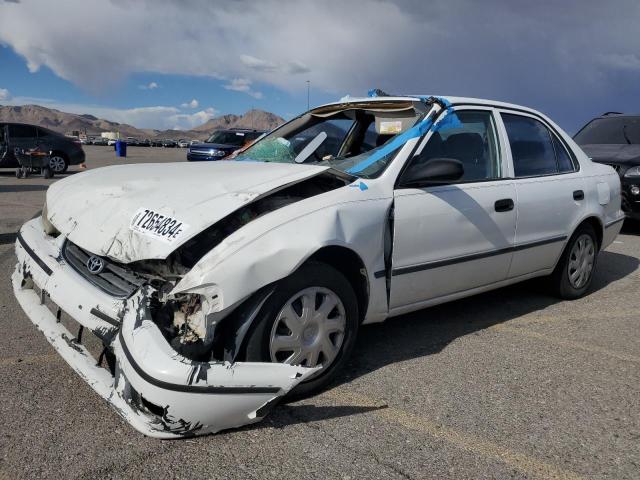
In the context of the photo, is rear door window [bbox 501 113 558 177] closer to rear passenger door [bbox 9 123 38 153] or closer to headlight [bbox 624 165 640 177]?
headlight [bbox 624 165 640 177]

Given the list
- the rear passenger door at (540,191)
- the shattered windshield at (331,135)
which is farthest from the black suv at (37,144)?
the rear passenger door at (540,191)

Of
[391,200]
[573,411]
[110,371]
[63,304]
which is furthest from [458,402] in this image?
[63,304]

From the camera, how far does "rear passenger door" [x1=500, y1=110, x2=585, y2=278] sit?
4.15 m

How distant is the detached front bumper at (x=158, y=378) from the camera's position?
7.55 ft

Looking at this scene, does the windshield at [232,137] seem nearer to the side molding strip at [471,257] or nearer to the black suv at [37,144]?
the black suv at [37,144]

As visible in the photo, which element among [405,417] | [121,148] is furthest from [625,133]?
[121,148]

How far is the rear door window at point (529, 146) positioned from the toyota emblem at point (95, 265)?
2.90 m

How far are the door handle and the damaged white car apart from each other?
0.01 m

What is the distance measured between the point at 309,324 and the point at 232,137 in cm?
1815

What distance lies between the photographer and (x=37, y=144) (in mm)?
16047

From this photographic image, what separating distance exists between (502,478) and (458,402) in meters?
0.65

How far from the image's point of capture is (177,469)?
2320 mm

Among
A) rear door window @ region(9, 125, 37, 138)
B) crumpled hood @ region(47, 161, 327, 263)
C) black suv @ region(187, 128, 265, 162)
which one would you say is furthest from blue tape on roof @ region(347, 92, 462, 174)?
rear door window @ region(9, 125, 37, 138)

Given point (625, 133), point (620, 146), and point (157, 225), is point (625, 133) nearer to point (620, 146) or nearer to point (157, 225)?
point (620, 146)
